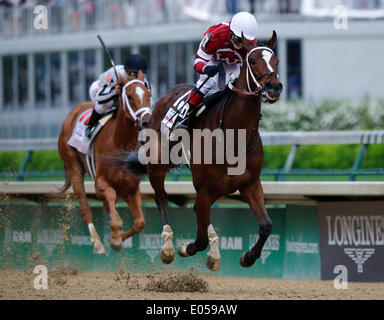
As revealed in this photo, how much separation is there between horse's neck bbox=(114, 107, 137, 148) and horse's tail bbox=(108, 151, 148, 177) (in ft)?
0.55

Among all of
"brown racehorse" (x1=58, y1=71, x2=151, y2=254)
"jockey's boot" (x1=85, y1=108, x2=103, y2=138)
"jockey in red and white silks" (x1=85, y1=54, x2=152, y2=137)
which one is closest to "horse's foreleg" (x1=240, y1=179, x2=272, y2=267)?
"brown racehorse" (x1=58, y1=71, x2=151, y2=254)

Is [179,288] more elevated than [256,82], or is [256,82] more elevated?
[256,82]

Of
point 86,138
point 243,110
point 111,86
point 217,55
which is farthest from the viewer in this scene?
point 86,138

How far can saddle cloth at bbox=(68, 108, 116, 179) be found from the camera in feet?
29.6

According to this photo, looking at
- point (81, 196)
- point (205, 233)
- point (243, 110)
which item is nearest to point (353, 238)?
point (205, 233)

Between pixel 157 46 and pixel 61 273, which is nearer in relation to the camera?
pixel 61 273

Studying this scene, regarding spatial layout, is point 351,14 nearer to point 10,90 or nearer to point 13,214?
point 10,90

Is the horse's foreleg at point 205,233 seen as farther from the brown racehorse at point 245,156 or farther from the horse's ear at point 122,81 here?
the horse's ear at point 122,81

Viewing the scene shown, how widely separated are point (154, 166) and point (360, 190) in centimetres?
195

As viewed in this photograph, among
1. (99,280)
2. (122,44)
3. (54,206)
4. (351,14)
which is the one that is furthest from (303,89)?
(99,280)

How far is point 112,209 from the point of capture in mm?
8406

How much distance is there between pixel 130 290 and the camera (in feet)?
24.3

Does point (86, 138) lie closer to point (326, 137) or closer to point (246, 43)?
point (326, 137)

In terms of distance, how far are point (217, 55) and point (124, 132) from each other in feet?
6.26
